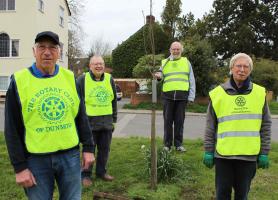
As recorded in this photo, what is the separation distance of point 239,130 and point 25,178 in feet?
7.19

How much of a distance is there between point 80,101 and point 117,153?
4.51 metres

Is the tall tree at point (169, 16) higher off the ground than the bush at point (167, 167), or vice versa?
the tall tree at point (169, 16)

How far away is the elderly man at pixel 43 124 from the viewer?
315 cm

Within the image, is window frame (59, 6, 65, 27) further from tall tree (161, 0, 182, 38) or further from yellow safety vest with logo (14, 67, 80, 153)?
yellow safety vest with logo (14, 67, 80, 153)

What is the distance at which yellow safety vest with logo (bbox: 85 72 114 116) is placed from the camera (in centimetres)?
589

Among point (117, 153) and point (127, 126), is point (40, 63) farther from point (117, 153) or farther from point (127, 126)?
point (127, 126)

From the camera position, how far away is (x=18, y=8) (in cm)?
2831

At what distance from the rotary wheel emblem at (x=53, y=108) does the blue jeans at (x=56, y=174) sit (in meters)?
0.31

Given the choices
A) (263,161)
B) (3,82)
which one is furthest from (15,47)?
(263,161)

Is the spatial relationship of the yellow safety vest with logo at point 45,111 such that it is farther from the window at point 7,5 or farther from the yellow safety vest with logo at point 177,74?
the window at point 7,5

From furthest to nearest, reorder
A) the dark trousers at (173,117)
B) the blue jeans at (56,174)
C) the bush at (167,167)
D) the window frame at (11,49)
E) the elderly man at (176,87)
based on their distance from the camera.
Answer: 1. the window frame at (11,49)
2. the dark trousers at (173,117)
3. the elderly man at (176,87)
4. the bush at (167,167)
5. the blue jeans at (56,174)

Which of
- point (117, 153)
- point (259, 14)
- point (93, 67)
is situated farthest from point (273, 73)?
point (93, 67)

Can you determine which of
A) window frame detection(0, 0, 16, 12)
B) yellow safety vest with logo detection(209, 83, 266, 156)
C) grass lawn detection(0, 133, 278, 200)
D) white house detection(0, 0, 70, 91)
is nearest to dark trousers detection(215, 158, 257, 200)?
yellow safety vest with logo detection(209, 83, 266, 156)

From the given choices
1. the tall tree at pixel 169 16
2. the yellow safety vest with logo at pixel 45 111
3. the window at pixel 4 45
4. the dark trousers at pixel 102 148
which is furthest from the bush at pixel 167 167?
the tall tree at pixel 169 16
